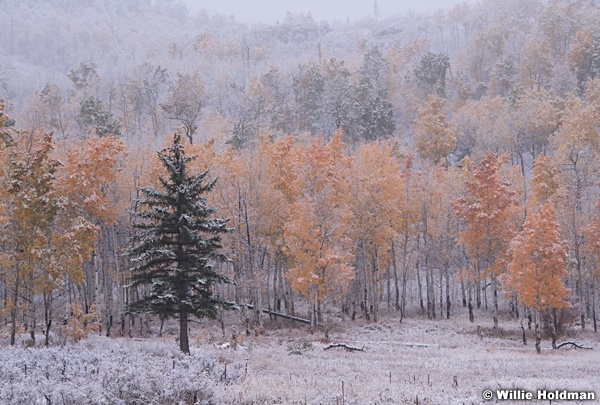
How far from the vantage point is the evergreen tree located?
2036 cm

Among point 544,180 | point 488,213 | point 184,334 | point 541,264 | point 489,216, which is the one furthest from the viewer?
point 544,180

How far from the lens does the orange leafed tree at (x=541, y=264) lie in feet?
93.1

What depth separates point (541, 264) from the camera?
28828 millimetres

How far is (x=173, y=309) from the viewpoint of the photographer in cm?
2067

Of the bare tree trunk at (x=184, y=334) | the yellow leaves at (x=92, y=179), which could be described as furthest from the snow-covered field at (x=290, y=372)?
the yellow leaves at (x=92, y=179)

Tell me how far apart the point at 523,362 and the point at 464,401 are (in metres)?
11.7

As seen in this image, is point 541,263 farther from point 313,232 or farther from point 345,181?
point 345,181

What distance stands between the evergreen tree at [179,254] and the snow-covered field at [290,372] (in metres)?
1.74

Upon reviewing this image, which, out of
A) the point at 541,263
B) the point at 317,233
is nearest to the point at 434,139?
the point at 541,263

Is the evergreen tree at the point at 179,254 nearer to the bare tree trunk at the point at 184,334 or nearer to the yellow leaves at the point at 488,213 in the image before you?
the bare tree trunk at the point at 184,334

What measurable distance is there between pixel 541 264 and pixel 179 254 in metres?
19.9

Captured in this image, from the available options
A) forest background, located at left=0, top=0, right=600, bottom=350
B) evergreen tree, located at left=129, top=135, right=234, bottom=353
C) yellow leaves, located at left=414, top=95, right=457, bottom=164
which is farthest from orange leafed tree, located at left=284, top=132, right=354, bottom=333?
yellow leaves, located at left=414, top=95, right=457, bottom=164

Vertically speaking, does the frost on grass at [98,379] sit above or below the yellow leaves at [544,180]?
below

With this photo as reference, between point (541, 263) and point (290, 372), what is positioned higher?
point (541, 263)
